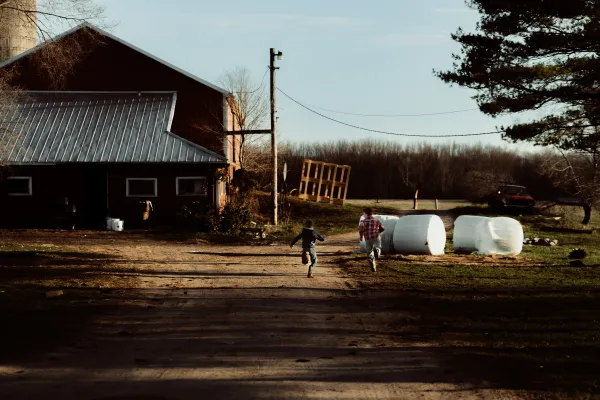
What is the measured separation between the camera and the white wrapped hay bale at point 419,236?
24.1 m

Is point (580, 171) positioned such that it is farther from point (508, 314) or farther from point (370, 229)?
point (508, 314)

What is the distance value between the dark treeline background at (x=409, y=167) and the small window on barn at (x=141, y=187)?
33585 mm

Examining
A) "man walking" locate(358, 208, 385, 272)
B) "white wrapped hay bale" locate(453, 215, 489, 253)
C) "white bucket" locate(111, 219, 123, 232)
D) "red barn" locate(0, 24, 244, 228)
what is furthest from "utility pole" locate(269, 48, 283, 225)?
"man walking" locate(358, 208, 385, 272)

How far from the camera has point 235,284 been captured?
1659cm

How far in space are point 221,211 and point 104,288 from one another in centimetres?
1789

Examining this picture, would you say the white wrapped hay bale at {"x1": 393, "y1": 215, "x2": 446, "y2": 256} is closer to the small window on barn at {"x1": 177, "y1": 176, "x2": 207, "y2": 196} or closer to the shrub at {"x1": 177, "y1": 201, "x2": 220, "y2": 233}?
the shrub at {"x1": 177, "y1": 201, "x2": 220, "y2": 233}

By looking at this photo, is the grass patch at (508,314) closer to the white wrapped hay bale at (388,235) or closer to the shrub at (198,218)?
the white wrapped hay bale at (388,235)

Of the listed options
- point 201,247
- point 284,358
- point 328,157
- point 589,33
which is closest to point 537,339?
point 284,358

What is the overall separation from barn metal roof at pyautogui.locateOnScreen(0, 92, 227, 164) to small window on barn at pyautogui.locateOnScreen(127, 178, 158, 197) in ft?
4.86

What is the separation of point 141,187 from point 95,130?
3572mm

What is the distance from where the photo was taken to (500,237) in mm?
25312

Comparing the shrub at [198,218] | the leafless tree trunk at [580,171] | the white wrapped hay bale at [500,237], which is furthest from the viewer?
the leafless tree trunk at [580,171]

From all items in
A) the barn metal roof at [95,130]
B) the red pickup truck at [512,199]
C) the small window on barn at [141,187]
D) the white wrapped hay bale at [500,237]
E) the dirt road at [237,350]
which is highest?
the barn metal roof at [95,130]

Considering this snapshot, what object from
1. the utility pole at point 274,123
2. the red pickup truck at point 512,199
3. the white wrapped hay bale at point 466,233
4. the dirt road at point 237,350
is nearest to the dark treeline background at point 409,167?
the red pickup truck at point 512,199
